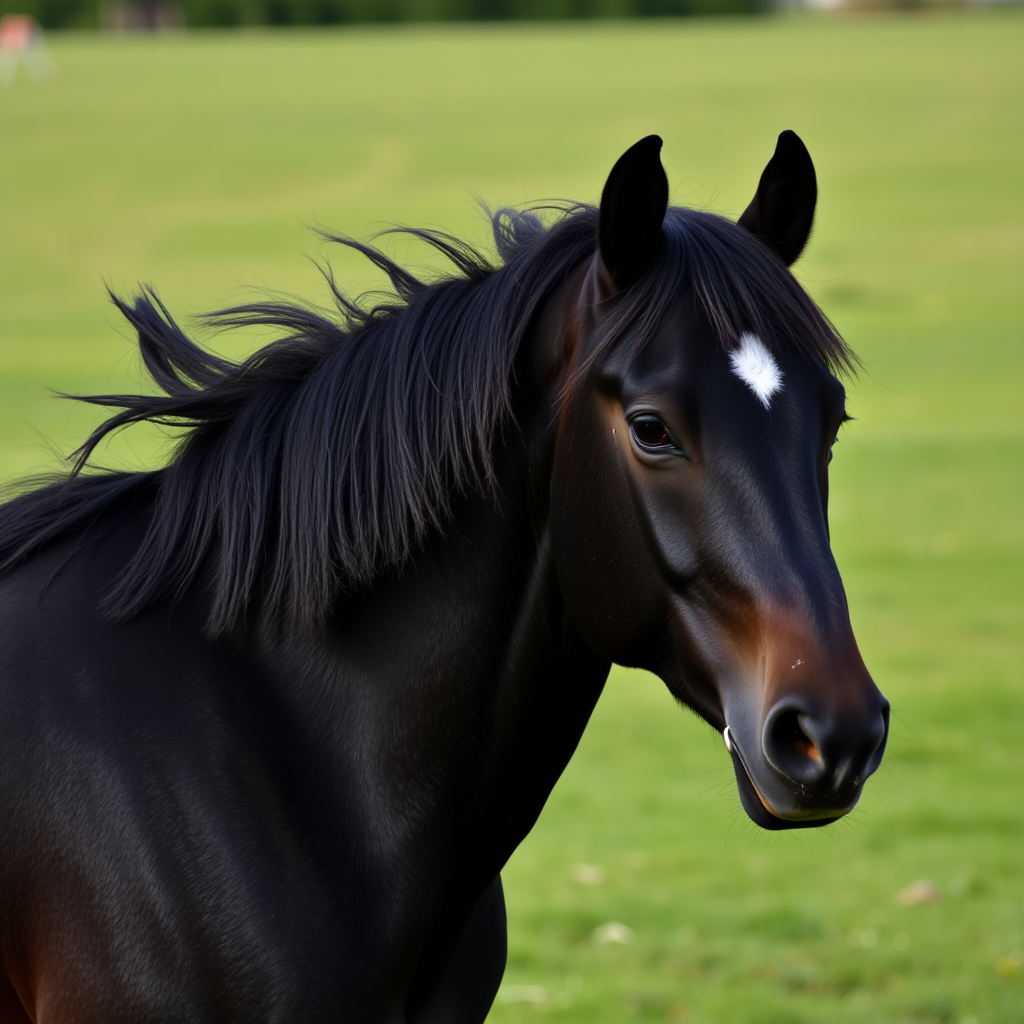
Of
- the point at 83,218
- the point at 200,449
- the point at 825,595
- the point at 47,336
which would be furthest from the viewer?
the point at 83,218

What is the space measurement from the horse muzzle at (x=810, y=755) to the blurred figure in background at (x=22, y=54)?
46.3 meters

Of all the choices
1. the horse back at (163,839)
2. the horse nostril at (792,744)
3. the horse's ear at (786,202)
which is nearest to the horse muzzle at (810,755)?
the horse nostril at (792,744)

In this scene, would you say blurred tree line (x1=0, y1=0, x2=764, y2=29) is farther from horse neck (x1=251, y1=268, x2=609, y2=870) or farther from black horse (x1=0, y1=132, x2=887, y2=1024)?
horse neck (x1=251, y1=268, x2=609, y2=870)

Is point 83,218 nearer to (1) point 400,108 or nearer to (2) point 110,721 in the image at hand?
(1) point 400,108

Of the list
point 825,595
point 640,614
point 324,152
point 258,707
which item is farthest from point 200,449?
point 324,152

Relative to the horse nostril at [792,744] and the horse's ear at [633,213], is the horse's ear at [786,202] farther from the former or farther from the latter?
the horse nostril at [792,744]

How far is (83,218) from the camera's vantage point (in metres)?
29.5

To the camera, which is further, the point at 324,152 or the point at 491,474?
the point at 324,152

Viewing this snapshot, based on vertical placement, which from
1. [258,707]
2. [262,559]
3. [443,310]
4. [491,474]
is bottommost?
[258,707]

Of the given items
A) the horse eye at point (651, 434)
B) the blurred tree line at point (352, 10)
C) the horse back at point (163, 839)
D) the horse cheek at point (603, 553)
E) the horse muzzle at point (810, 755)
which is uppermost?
the horse eye at point (651, 434)

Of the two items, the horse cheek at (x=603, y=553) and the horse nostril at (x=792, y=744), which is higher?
the horse cheek at (x=603, y=553)

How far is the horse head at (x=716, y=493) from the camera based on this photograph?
1815mm

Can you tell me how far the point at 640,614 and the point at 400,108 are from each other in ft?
129

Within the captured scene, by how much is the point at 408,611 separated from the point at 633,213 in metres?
0.72
